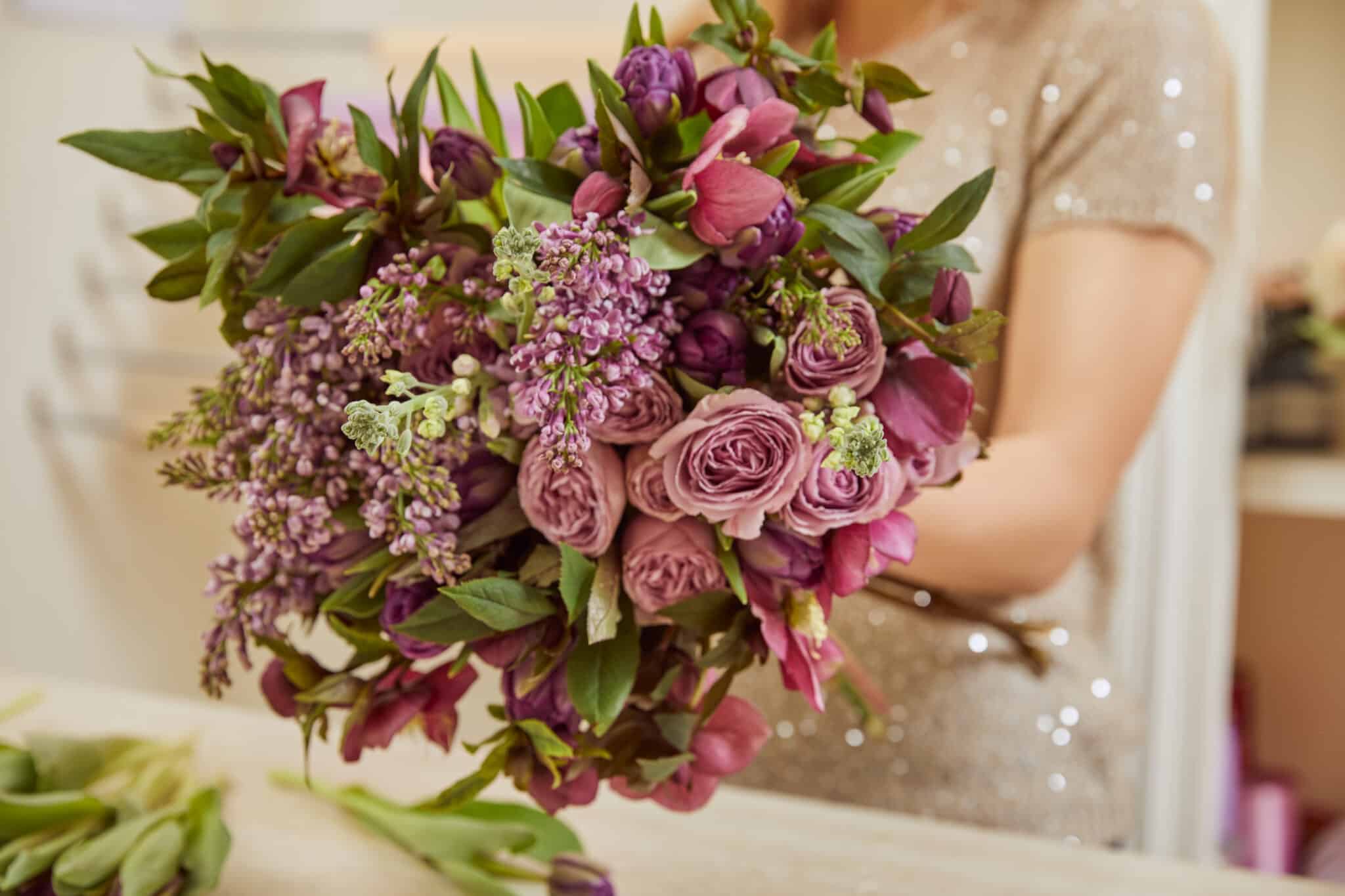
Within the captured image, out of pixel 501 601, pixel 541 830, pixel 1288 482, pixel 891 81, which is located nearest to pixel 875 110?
pixel 891 81

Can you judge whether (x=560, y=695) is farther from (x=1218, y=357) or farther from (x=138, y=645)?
(x=138, y=645)

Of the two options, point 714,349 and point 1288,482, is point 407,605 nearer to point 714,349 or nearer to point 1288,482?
point 714,349

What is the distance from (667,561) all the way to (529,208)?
0.39 feet

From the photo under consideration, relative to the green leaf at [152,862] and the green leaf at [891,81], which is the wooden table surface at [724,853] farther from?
the green leaf at [891,81]

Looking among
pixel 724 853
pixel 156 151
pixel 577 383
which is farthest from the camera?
pixel 724 853

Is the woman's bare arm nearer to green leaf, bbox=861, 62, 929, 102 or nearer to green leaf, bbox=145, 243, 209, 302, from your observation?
green leaf, bbox=861, 62, 929, 102

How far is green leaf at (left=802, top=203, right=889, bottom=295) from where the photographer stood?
1.12 ft

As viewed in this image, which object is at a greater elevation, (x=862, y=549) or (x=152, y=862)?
(x=862, y=549)

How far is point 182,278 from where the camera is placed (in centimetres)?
40

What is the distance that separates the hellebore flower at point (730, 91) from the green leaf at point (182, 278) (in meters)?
0.19

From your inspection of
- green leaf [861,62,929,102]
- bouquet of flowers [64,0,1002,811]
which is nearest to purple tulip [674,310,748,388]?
bouquet of flowers [64,0,1002,811]

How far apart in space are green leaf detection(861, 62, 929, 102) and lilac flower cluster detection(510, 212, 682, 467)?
0.38 feet

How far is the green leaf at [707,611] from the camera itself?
14.1 inches

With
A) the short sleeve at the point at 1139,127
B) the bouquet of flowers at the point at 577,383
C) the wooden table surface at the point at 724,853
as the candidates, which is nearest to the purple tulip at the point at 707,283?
the bouquet of flowers at the point at 577,383
